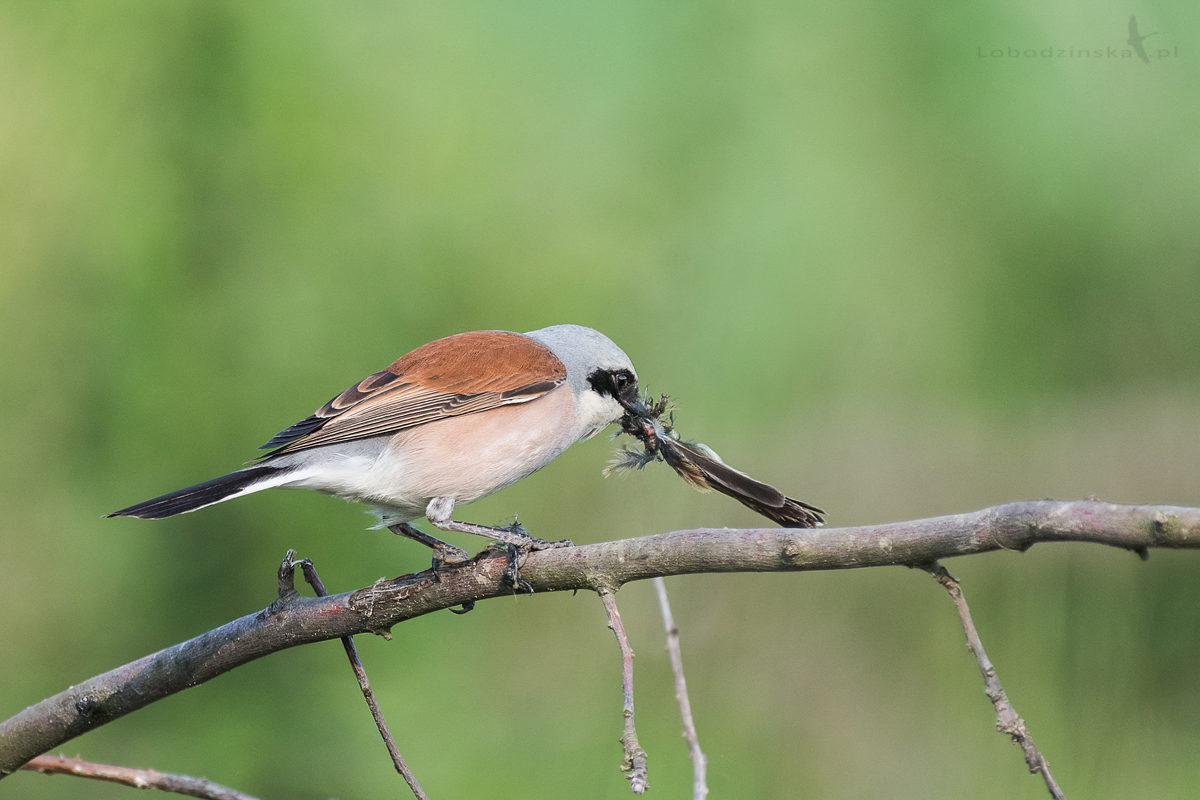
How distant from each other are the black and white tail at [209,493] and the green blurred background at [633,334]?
5.74 ft

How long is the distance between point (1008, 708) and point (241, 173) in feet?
16.3

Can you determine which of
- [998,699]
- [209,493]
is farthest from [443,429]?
[998,699]

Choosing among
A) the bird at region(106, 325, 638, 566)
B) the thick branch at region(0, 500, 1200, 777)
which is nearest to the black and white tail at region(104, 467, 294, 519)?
the bird at region(106, 325, 638, 566)

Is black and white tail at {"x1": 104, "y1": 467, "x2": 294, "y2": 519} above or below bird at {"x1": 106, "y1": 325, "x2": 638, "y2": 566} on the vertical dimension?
below

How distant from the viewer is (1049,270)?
223 inches

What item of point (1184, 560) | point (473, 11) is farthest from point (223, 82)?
point (1184, 560)

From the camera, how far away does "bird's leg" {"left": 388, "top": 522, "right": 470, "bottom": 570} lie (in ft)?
Answer: 8.10

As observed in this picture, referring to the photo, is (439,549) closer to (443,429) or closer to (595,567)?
(443,429)

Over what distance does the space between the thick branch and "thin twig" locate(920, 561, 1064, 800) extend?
64 millimetres

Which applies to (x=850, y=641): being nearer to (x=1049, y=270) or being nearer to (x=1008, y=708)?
(x=1049, y=270)

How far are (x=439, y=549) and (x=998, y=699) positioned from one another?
169 centimetres

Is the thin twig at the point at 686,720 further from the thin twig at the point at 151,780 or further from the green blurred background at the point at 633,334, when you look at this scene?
the green blurred background at the point at 633,334

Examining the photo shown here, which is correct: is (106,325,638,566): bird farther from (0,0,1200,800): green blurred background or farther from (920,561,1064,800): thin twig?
(920,561,1064,800): thin twig

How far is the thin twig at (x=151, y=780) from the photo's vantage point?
7.45 feet
